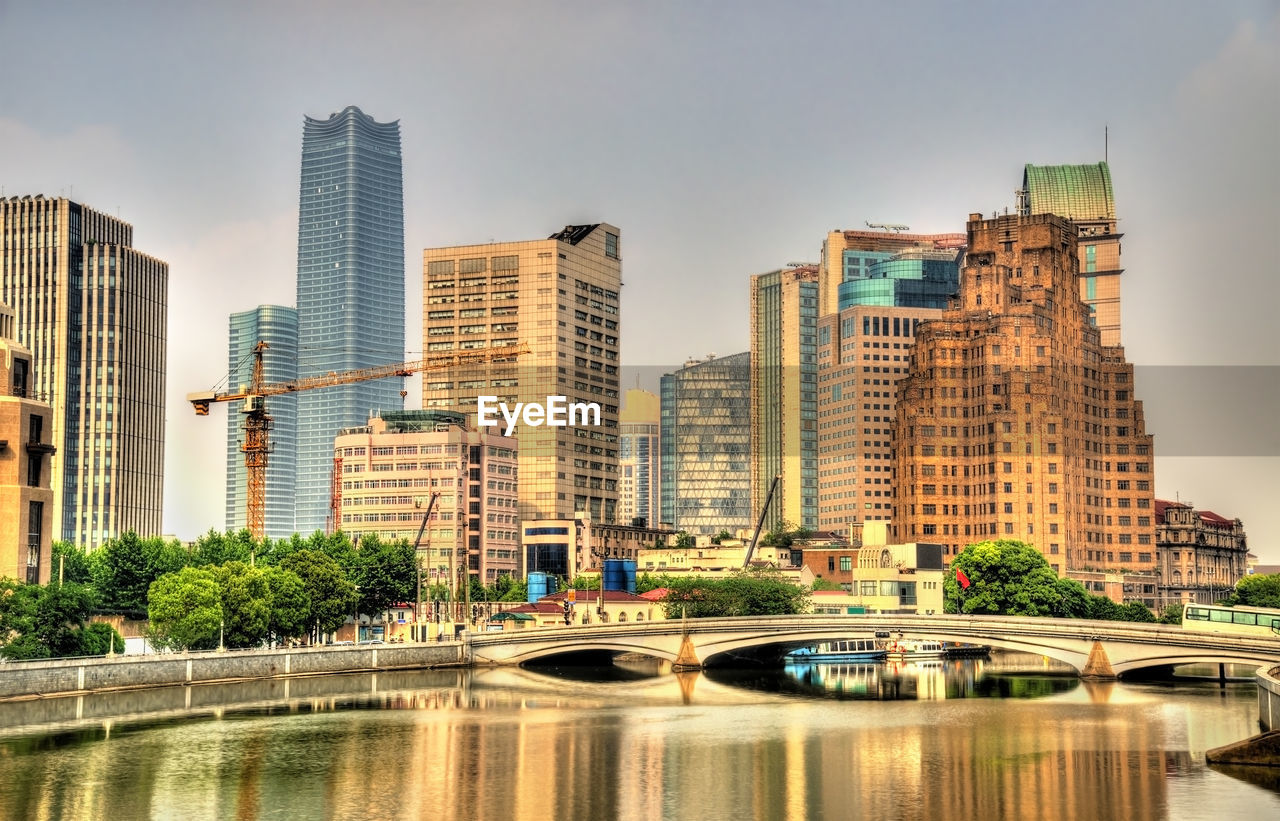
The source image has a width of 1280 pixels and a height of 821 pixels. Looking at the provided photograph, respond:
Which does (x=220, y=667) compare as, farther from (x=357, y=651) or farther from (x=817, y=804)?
(x=817, y=804)

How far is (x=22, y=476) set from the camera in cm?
16538

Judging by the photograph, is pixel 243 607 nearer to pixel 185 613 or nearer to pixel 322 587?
pixel 185 613

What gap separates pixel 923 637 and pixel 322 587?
69040 millimetres

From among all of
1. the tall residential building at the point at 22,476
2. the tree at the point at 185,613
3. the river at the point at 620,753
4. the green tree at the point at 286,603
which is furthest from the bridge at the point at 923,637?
the tall residential building at the point at 22,476

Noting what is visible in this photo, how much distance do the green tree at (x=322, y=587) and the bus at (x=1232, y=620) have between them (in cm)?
9457

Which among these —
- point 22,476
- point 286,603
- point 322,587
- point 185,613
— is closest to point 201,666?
point 185,613

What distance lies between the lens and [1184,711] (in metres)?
138

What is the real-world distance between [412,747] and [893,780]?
3516 centimetres

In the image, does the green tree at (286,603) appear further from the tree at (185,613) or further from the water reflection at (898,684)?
the water reflection at (898,684)

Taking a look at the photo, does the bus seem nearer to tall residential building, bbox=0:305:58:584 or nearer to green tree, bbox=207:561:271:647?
green tree, bbox=207:561:271:647

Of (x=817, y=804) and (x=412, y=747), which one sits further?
(x=412, y=747)

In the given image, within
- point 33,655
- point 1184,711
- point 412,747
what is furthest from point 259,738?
point 1184,711

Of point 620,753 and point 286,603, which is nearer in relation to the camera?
point 620,753

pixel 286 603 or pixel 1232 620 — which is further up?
pixel 286 603
